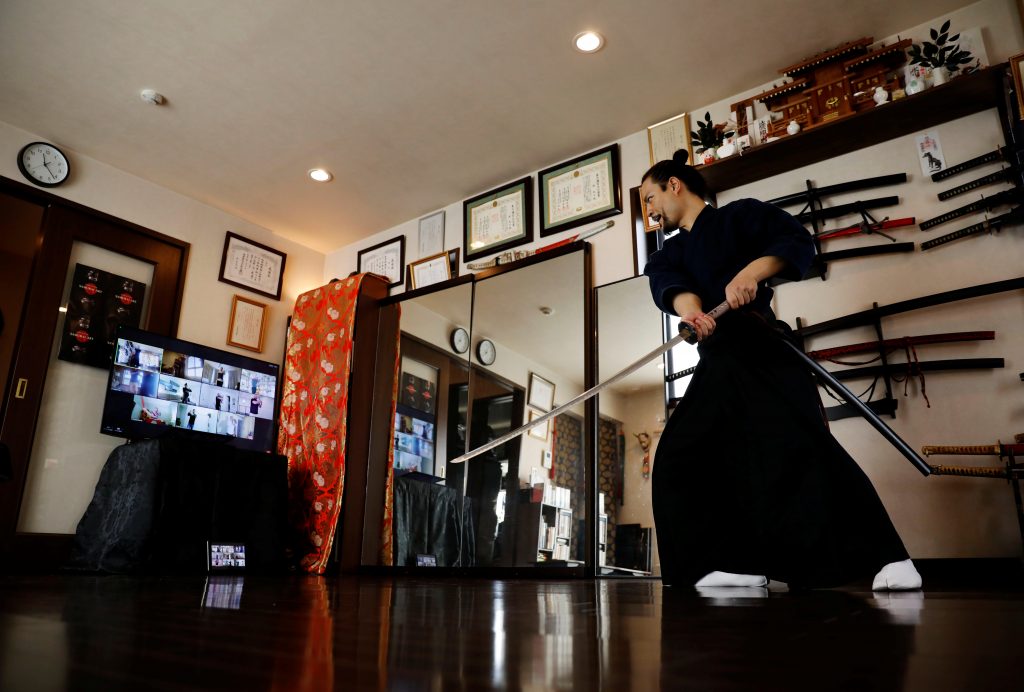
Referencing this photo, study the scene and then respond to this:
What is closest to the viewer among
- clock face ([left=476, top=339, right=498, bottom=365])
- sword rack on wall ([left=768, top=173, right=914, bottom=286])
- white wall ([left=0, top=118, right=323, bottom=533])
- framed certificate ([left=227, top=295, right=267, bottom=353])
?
sword rack on wall ([left=768, top=173, right=914, bottom=286])

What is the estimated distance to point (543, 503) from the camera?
3.80 m

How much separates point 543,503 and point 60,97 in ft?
12.1

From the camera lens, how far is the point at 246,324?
16.6 feet

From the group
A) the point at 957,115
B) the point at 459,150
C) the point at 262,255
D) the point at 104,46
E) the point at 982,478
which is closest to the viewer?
the point at 982,478

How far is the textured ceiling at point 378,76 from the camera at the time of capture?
10.7ft

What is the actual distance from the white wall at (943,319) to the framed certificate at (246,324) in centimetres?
372

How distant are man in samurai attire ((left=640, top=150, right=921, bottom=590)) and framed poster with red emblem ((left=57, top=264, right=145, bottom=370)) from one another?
12.4 feet

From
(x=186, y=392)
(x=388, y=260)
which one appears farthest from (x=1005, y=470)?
(x=186, y=392)

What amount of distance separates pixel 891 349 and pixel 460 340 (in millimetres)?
2553

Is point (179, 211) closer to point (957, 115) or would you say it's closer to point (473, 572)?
point (473, 572)

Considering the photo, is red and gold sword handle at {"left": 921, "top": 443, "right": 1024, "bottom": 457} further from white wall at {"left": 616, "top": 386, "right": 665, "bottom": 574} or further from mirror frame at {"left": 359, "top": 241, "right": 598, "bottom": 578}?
mirror frame at {"left": 359, "top": 241, "right": 598, "bottom": 578}

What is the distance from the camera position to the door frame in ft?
12.5

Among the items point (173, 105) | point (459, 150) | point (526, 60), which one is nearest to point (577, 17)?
point (526, 60)

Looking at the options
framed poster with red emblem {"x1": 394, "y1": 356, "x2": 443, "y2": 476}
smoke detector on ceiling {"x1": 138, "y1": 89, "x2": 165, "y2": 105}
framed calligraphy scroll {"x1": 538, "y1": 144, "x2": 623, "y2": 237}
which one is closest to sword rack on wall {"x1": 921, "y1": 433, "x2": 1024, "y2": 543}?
framed calligraphy scroll {"x1": 538, "y1": 144, "x2": 623, "y2": 237}
